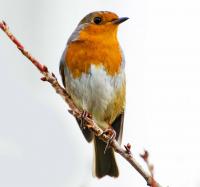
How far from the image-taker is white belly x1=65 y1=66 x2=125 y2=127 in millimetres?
4207

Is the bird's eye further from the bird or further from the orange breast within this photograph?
the orange breast

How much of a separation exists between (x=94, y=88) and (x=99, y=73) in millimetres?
152

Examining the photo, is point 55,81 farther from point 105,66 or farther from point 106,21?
point 106,21

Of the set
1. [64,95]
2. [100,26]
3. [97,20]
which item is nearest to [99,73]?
[100,26]

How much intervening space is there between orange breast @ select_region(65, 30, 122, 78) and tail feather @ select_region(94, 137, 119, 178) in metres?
1.01

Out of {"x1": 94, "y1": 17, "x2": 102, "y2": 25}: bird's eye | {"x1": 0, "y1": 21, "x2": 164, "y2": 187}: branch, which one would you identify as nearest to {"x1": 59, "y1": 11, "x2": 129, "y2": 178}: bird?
{"x1": 94, "y1": 17, "x2": 102, "y2": 25}: bird's eye

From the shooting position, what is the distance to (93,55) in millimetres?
4332

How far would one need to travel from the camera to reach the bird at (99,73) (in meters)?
4.24

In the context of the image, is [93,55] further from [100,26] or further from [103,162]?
[103,162]

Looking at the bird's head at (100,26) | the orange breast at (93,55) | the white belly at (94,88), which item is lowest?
the white belly at (94,88)

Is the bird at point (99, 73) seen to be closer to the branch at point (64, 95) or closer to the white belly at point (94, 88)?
the white belly at point (94, 88)

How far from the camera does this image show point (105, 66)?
4.29 metres

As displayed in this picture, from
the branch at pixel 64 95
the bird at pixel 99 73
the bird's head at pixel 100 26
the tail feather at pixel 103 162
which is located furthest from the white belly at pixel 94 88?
the branch at pixel 64 95

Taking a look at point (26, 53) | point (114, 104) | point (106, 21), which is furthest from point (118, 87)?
point (26, 53)
